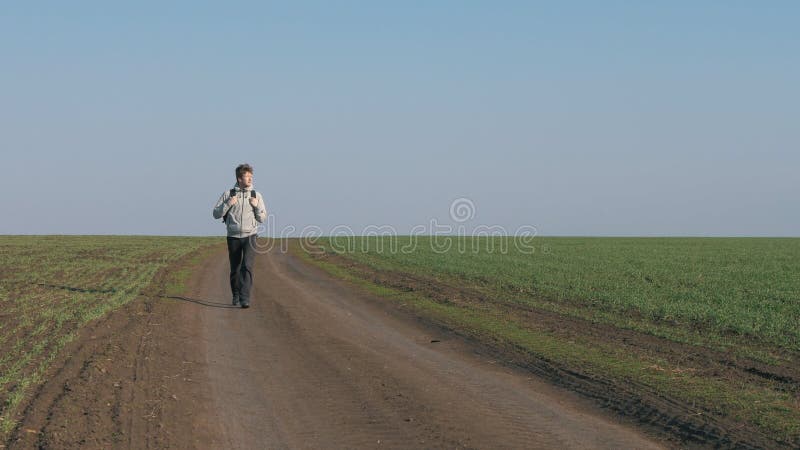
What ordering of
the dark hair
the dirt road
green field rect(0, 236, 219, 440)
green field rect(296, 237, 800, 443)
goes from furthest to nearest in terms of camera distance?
the dark hair < green field rect(296, 237, 800, 443) < green field rect(0, 236, 219, 440) < the dirt road

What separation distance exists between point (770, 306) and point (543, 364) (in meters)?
10.3

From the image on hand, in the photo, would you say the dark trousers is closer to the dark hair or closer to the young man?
the young man

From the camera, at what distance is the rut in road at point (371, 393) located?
258 inches

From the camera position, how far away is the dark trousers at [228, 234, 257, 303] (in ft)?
49.1

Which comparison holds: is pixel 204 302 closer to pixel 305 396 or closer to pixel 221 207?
pixel 221 207

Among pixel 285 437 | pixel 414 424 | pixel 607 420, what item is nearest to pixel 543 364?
pixel 607 420

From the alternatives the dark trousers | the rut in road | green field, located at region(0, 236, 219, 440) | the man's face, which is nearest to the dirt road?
the rut in road

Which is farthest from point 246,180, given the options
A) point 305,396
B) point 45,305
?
point 305,396

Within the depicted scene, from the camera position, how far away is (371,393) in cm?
809

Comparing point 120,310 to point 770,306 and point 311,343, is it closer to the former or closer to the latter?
point 311,343

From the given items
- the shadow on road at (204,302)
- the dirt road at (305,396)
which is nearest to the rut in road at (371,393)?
the dirt road at (305,396)

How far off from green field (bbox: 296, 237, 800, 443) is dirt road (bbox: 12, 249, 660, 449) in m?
1.34

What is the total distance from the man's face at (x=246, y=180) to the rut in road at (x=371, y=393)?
8.21 feet

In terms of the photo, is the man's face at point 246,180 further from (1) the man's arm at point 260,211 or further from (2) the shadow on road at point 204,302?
(2) the shadow on road at point 204,302
